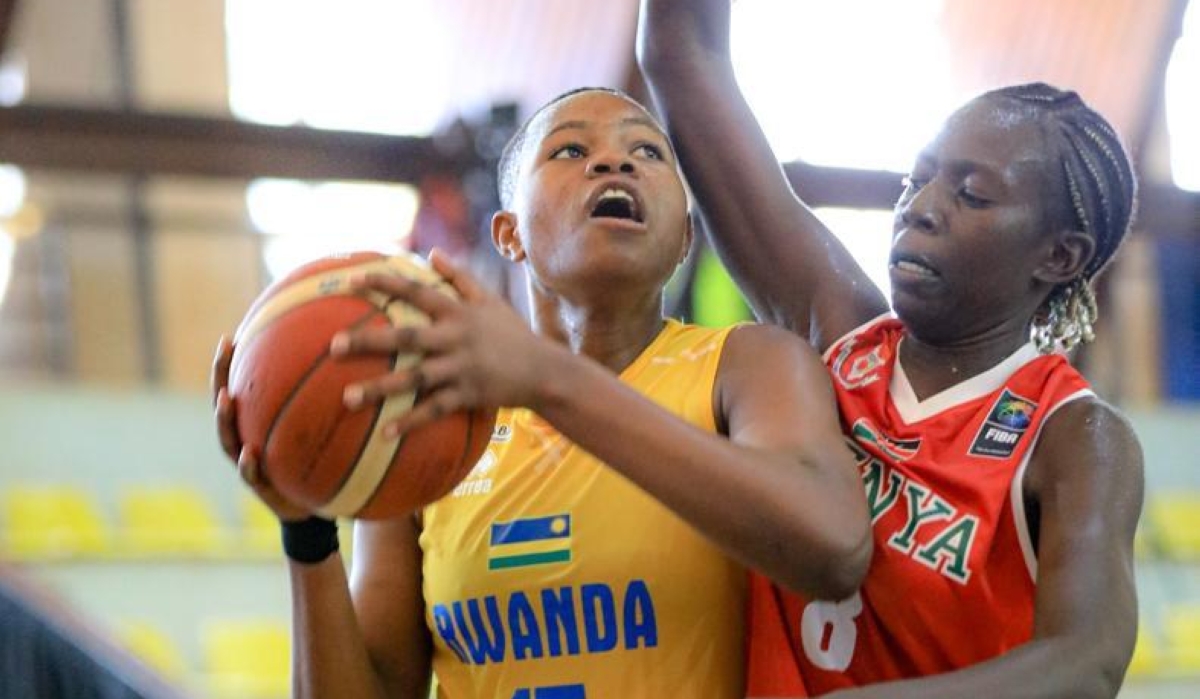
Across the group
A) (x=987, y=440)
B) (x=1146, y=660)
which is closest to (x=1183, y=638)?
(x=1146, y=660)

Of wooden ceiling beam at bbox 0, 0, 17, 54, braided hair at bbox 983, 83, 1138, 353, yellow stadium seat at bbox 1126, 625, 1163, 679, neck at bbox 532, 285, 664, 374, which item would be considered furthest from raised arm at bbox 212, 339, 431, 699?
wooden ceiling beam at bbox 0, 0, 17, 54

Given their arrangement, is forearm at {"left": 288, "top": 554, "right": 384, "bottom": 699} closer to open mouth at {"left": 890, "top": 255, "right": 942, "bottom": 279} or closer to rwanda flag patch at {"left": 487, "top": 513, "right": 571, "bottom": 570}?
rwanda flag patch at {"left": 487, "top": 513, "right": 571, "bottom": 570}

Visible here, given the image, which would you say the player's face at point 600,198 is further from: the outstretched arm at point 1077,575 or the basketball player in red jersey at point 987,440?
the outstretched arm at point 1077,575

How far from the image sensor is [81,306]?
34.0 feet

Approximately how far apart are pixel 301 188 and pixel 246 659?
4.03 m

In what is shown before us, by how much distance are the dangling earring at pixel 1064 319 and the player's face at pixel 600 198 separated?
62 centimetres

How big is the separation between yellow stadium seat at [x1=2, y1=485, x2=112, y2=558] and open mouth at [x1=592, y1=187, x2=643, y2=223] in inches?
248

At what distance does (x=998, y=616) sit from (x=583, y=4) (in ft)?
32.0

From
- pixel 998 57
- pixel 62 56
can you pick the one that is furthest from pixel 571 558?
pixel 998 57

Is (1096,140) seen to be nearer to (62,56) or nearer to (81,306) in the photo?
(81,306)

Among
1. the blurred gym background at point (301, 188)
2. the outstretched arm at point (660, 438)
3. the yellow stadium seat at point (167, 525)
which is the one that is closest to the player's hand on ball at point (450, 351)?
the outstretched arm at point (660, 438)

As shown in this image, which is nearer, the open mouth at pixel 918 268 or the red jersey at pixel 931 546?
the red jersey at pixel 931 546

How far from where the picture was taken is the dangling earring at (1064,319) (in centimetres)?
301

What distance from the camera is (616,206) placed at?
2.95 metres
